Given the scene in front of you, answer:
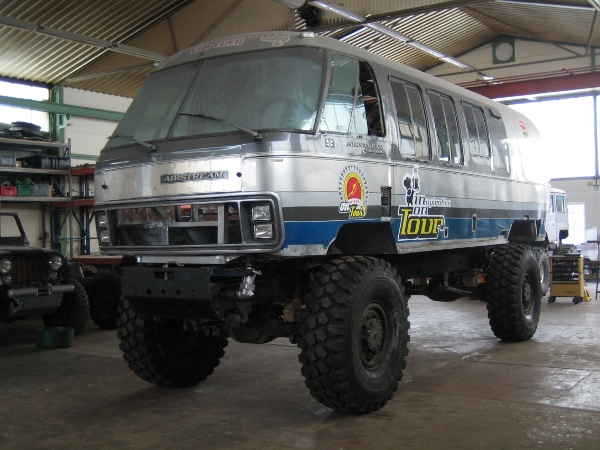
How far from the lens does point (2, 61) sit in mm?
17312

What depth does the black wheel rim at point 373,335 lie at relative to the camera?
18.8 feet

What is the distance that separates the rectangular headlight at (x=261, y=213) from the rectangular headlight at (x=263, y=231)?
0.15ft

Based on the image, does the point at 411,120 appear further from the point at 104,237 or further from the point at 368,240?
the point at 104,237

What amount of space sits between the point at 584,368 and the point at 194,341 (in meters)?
4.05

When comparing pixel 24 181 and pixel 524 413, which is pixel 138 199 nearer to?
pixel 524 413

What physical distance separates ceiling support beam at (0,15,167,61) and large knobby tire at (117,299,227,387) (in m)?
10.4

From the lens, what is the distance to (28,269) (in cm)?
1000

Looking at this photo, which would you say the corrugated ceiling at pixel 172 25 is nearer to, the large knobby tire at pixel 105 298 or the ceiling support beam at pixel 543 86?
the ceiling support beam at pixel 543 86

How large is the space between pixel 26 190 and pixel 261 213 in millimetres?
13996

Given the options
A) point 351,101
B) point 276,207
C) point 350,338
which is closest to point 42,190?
point 351,101

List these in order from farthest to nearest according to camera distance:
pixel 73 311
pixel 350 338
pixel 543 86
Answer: pixel 543 86 < pixel 73 311 < pixel 350 338

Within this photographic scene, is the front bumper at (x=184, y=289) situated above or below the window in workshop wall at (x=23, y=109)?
below

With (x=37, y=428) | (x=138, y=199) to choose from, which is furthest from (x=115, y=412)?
(x=138, y=199)

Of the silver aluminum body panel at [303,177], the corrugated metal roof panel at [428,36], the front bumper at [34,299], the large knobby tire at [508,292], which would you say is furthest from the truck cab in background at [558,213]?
the front bumper at [34,299]
